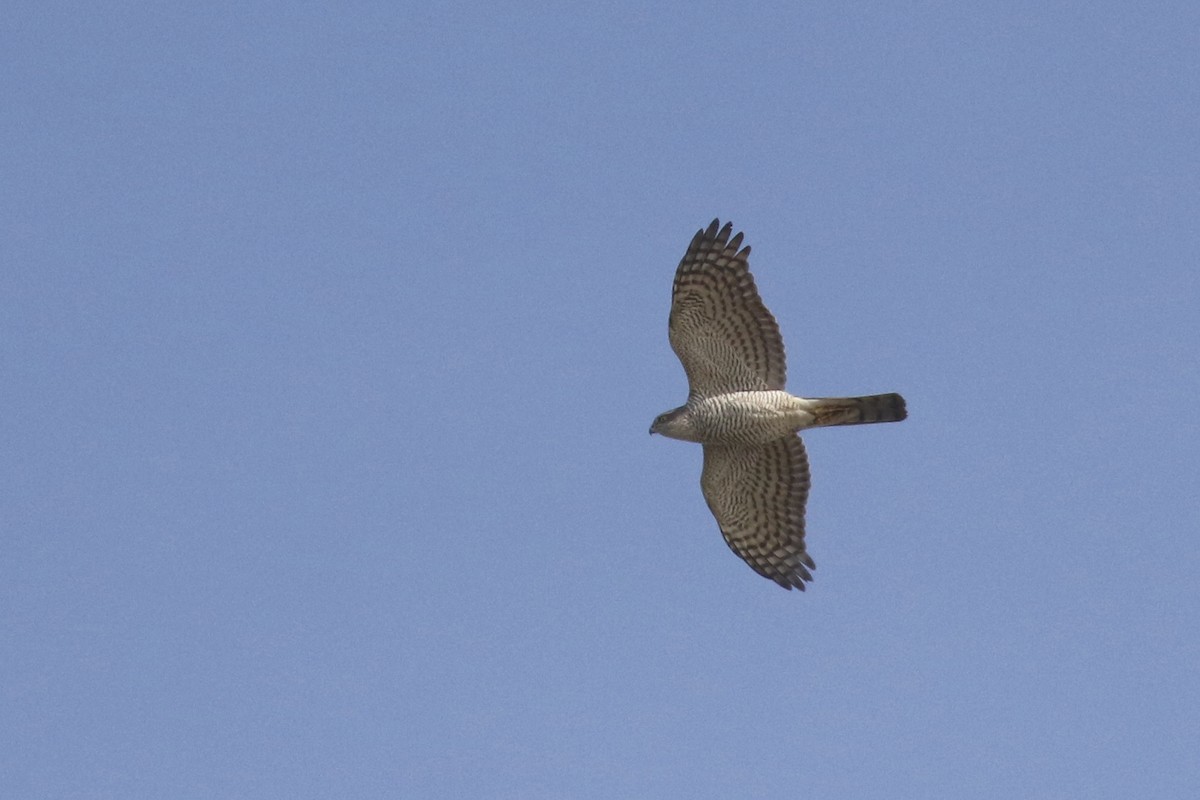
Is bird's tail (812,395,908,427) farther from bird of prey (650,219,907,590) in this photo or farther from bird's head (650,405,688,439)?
bird's head (650,405,688,439)

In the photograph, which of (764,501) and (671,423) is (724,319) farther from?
(764,501)

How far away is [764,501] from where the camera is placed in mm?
20562

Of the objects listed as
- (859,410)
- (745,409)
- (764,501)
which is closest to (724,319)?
(745,409)

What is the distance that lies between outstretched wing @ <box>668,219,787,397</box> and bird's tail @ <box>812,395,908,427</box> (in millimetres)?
548

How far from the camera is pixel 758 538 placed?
20.7 meters

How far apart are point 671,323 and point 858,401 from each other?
220cm

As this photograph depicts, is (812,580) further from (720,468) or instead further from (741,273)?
(741,273)

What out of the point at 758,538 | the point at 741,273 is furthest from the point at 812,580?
the point at 741,273

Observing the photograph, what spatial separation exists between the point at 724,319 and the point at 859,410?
175 cm

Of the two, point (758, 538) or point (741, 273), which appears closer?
point (741, 273)

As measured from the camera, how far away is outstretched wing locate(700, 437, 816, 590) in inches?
798

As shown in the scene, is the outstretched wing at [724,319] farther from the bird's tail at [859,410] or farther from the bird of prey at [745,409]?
the bird's tail at [859,410]

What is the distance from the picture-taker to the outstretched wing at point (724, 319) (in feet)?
63.5

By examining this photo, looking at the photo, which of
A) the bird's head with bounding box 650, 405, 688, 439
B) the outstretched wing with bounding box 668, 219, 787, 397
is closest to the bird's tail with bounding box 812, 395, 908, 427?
the outstretched wing with bounding box 668, 219, 787, 397
